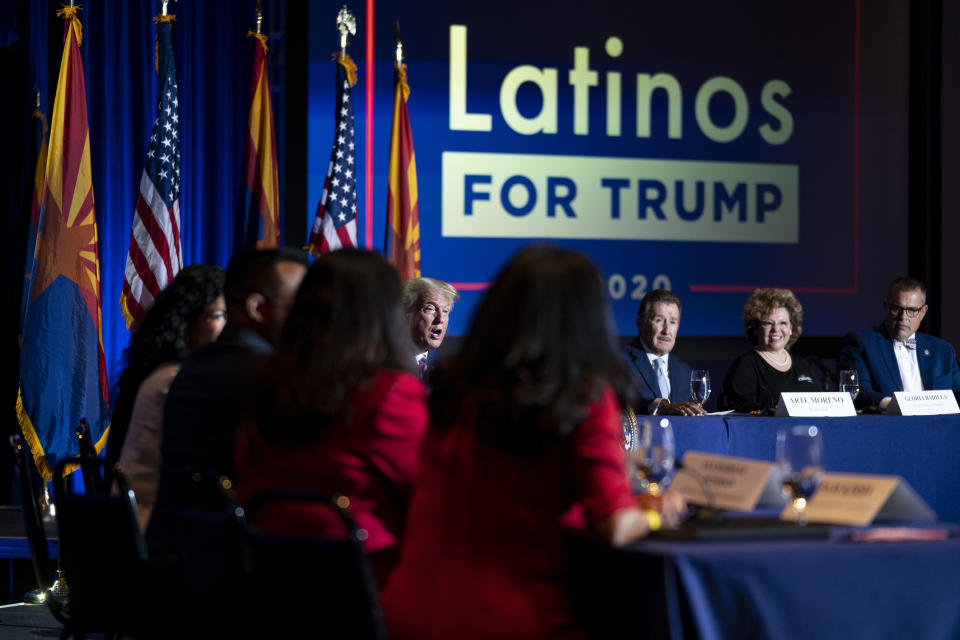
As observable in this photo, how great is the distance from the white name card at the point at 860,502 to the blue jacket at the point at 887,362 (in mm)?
3626

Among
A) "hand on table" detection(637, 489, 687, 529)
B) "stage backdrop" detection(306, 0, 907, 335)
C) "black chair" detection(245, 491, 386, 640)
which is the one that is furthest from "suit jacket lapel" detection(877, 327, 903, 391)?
"black chair" detection(245, 491, 386, 640)

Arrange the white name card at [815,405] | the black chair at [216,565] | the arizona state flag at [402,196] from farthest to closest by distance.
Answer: the arizona state flag at [402,196] → the white name card at [815,405] → the black chair at [216,565]

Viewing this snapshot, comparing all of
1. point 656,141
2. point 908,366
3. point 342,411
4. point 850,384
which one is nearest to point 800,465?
point 342,411

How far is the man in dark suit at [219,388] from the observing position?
235cm

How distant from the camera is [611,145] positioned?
695cm

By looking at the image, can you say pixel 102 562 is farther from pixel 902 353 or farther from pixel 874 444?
pixel 902 353

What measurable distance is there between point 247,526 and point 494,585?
0.43m

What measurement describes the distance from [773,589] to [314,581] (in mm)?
748

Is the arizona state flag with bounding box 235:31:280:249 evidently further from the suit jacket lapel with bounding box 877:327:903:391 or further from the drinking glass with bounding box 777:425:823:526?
the drinking glass with bounding box 777:425:823:526

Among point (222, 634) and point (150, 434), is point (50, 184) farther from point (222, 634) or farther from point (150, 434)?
point (222, 634)

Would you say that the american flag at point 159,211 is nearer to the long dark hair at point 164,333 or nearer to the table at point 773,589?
the long dark hair at point 164,333

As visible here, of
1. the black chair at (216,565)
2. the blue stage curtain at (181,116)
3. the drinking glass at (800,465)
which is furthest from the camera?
the blue stage curtain at (181,116)

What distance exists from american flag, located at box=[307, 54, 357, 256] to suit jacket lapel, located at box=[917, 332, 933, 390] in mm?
2895

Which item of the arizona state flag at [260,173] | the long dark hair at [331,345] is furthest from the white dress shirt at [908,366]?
the long dark hair at [331,345]
